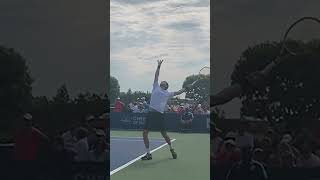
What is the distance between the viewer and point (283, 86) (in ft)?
17.9

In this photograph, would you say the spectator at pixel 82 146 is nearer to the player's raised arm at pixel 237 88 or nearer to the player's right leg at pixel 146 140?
the player's raised arm at pixel 237 88

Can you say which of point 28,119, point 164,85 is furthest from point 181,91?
point 28,119

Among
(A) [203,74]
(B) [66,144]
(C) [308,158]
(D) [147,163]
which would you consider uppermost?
(A) [203,74]

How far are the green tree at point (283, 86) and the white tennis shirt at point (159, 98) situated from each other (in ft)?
5.19

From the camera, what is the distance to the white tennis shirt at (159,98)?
683 centimetres

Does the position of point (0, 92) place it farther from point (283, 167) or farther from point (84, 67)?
point (283, 167)

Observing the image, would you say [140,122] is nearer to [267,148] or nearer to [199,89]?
[199,89]

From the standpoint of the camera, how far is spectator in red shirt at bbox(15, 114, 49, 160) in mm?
5770

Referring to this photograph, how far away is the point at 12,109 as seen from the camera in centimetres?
580

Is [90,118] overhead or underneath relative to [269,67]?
underneath

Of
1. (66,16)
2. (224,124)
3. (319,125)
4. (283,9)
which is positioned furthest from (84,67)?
(319,125)

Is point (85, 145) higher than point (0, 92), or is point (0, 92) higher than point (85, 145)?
point (0, 92)

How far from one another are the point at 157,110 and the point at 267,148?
7.65 ft

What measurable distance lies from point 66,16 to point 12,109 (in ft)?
3.94
